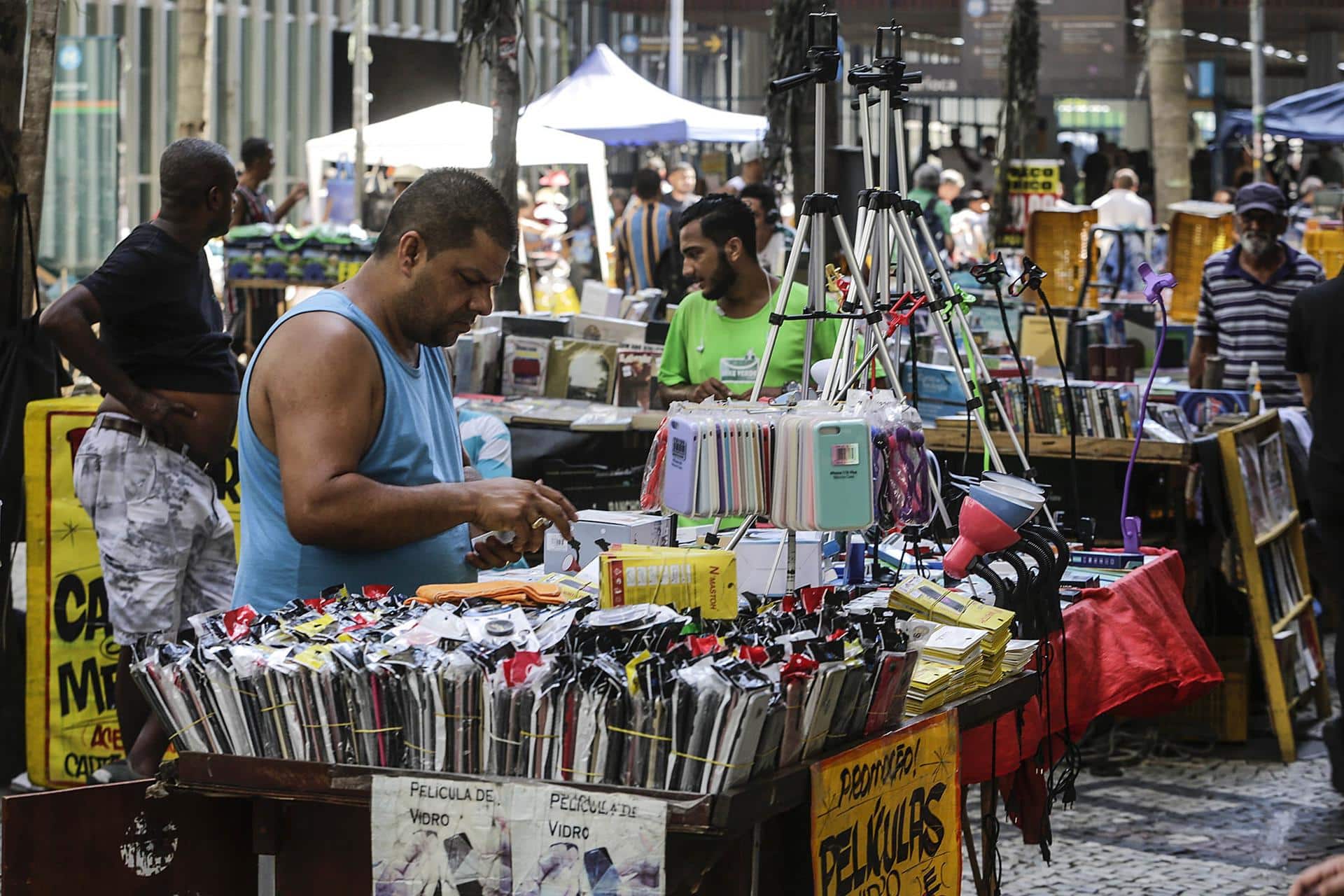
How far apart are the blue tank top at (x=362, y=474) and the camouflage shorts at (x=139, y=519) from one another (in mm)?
1977

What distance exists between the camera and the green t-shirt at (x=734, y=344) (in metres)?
6.07

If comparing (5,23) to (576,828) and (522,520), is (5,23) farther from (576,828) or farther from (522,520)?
(576,828)

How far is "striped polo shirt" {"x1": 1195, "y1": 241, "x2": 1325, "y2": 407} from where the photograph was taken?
8656 millimetres

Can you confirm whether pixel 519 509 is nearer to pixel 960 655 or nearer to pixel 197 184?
pixel 960 655

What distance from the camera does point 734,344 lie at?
6273mm

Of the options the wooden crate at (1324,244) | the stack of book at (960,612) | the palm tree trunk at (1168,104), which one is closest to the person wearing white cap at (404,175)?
the palm tree trunk at (1168,104)

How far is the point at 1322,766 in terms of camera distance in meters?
6.90

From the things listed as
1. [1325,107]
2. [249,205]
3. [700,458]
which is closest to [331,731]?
[700,458]

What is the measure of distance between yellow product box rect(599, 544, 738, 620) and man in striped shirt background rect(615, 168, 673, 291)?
1169 cm

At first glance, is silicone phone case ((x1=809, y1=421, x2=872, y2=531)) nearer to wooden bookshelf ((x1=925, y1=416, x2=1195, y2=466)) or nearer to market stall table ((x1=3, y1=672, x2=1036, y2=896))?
market stall table ((x1=3, y1=672, x2=1036, y2=896))

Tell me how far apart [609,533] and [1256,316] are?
17.2 feet

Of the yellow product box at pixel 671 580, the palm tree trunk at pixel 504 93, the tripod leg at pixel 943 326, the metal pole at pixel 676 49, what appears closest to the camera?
the yellow product box at pixel 671 580

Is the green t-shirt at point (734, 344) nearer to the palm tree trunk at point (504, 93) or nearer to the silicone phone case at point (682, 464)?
the silicone phone case at point (682, 464)

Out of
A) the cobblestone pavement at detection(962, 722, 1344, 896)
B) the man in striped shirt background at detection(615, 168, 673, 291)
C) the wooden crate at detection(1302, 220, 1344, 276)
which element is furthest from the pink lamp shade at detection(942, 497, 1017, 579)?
the wooden crate at detection(1302, 220, 1344, 276)
